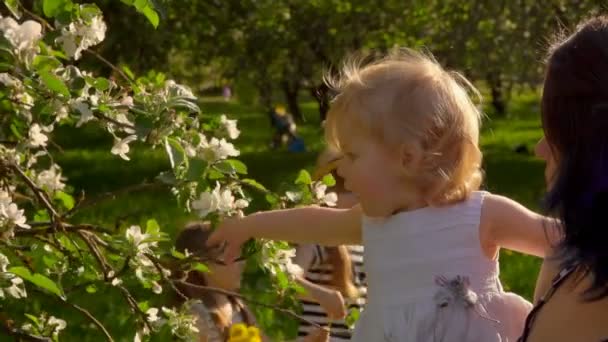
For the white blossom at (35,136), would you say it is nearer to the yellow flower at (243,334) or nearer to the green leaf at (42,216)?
the green leaf at (42,216)

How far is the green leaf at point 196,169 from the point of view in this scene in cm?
329

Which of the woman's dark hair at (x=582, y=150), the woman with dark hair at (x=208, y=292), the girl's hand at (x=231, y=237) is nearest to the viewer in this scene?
the woman's dark hair at (x=582, y=150)

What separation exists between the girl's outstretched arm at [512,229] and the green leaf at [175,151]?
71cm

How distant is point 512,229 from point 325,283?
250 centimetres

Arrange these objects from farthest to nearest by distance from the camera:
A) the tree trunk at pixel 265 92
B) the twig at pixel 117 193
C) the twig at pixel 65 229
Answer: the tree trunk at pixel 265 92, the twig at pixel 65 229, the twig at pixel 117 193

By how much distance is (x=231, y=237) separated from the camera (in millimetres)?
3361

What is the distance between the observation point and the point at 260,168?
60.0 feet

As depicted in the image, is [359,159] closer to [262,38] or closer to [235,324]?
[235,324]

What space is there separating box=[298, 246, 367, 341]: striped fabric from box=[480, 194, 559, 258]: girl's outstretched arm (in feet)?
7.46

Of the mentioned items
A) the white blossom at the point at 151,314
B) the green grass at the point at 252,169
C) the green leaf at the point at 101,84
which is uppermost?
the green leaf at the point at 101,84

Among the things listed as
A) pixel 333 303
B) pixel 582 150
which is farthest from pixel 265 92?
pixel 582 150

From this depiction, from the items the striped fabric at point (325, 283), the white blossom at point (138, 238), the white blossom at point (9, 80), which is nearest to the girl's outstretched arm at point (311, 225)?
the white blossom at point (138, 238)

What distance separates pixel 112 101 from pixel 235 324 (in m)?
1.61

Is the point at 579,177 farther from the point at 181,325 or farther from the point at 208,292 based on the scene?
the point at 208,292
